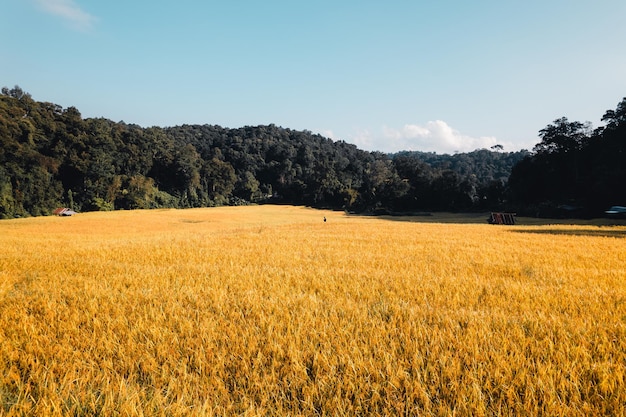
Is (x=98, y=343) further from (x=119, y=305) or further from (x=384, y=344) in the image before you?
(x=384, y=344)

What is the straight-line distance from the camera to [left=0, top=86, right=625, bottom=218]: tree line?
55.7m

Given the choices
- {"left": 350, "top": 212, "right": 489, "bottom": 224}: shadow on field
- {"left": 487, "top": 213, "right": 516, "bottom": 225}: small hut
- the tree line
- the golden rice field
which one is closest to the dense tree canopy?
the tree line

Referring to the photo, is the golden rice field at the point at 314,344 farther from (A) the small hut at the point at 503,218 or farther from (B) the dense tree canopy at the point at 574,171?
(B) the dense tree canopy at the point at 574,171

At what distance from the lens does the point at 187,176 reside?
8631cm

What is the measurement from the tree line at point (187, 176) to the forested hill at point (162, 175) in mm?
214

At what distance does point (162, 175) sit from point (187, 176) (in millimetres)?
7556

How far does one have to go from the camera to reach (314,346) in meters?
3.37

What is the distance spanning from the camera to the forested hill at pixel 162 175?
5788cm

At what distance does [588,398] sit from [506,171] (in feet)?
453

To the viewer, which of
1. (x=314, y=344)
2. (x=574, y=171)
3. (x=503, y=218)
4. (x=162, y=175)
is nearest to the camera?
(x=314, y=344)

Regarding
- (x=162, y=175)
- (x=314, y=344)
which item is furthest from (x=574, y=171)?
(x=162, y=175)

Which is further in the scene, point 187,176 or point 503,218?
point 187,176

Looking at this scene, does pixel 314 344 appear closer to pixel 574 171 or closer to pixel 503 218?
pixel 503 218

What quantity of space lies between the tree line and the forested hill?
0.70 ft
